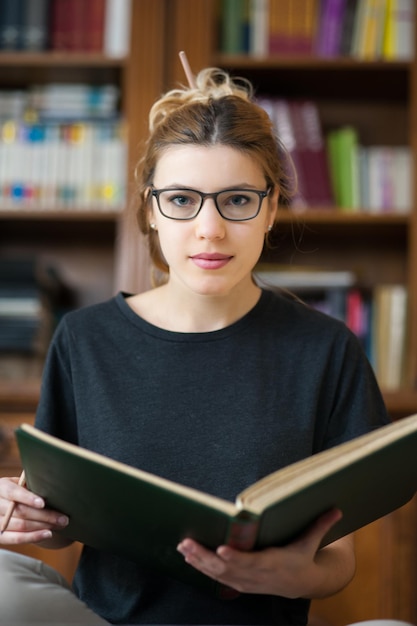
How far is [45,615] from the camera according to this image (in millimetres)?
983

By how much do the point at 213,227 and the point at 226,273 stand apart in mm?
70

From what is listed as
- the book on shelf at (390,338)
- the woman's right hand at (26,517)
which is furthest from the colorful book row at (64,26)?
the woman's right hand at (26,517)

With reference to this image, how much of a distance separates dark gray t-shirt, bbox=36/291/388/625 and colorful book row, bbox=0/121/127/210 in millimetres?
974

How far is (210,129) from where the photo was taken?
3.79 ft

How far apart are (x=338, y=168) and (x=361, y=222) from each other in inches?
6.6

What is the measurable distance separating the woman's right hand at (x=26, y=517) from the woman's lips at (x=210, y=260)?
14.8 inches

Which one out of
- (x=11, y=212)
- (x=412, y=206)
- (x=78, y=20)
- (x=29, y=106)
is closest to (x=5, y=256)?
(x=11, y=212)

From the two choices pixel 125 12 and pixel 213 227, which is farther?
pixel 125 12

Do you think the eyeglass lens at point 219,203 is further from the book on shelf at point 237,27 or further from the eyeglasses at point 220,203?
the book on shelf at point 237,27

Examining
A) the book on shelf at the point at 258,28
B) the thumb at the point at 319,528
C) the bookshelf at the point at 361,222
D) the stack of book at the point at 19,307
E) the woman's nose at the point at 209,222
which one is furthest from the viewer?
the book on shelf at the point at 258,28

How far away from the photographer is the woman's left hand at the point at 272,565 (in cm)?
85

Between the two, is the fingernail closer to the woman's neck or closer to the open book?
the open book

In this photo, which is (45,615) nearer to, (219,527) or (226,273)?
(219,527)

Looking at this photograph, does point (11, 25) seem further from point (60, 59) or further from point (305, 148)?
point (305, 148)
